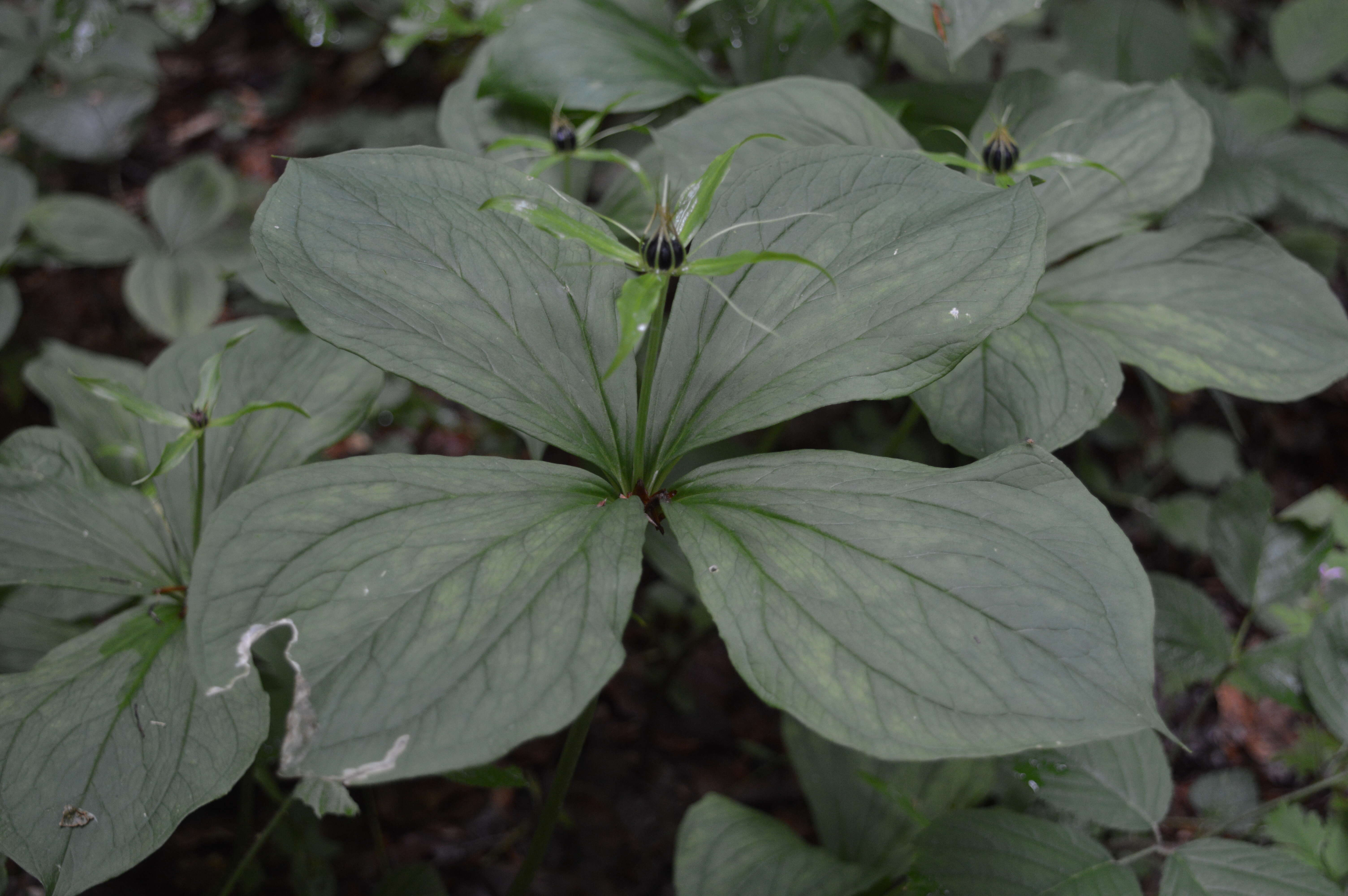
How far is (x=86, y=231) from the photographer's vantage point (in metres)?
2.34

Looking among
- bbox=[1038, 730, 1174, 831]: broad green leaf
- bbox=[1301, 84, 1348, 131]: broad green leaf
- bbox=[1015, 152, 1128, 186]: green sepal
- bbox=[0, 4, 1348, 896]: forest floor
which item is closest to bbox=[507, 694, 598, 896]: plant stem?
bbox=[0, 4, 1348, 896]: forest floor

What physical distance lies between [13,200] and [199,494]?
1.81m

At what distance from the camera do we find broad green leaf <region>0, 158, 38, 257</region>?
7.38ft

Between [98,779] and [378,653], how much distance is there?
46 centimetres

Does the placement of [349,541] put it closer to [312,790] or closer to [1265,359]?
[312,790]

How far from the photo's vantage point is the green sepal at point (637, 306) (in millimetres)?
767

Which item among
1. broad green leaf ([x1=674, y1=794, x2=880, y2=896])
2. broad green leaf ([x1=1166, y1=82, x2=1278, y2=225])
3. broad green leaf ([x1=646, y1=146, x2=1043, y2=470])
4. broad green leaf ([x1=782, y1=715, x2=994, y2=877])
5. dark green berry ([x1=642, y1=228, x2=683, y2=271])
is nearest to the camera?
dark green berry ([x1=642, y1=228, x2=683, y2=271])

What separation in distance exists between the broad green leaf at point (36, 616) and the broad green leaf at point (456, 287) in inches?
28.3

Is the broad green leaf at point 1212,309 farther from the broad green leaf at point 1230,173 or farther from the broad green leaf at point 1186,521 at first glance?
the broad green leaf at point 1186,521

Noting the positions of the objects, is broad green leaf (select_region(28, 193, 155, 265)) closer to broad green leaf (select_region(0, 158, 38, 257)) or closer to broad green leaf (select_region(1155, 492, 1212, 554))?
broad green leaf (select_region(0, 158, 38, 257))

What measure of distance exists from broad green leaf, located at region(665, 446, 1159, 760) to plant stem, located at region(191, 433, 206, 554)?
0.65m

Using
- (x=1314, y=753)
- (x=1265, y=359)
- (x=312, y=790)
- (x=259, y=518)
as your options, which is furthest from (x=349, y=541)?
(x=1314, y=753)

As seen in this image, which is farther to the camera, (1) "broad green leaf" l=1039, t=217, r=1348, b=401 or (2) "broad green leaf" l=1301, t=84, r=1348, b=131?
(2) "broad green leaf" l=1301, t=84, r=1348, b=131

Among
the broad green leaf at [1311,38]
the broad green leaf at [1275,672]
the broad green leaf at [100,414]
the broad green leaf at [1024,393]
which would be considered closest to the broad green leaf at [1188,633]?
the broad green leaf at [1275,672]
